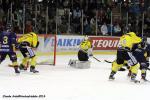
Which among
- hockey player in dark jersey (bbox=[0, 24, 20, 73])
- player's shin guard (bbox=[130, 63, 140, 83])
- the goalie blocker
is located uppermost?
hockey player in dark jersey (bbox=[0, 24, 20, 73])

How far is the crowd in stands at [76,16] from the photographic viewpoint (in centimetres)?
1620

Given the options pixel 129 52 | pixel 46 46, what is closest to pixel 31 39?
pixel 129 52

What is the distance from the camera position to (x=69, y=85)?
30.1 ft

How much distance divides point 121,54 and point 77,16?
8.18m

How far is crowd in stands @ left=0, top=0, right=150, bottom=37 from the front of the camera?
16.2m

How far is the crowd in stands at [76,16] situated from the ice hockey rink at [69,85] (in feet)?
13.2

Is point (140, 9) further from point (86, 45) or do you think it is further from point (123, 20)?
point (86, 45)

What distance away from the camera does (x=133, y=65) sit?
9.84m

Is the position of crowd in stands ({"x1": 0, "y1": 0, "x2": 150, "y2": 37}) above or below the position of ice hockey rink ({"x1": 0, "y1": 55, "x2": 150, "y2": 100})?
above

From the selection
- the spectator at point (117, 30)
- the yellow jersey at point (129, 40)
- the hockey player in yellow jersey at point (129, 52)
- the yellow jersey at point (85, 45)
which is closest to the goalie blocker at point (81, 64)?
the yellow jersey at point (85, 45)

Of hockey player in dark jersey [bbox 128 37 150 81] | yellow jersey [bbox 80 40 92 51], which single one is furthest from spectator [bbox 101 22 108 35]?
hockey player in dark jersey [bbox 128 37 150 81]

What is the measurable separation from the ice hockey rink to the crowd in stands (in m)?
4.01

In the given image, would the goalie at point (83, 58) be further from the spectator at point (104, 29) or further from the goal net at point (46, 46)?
the spectator at point (104, 29)

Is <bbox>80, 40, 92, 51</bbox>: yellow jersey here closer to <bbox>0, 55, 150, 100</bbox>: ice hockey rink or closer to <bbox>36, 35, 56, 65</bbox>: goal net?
<bbox>0, 55, 150, 100</bbox>: ice hockey rink
